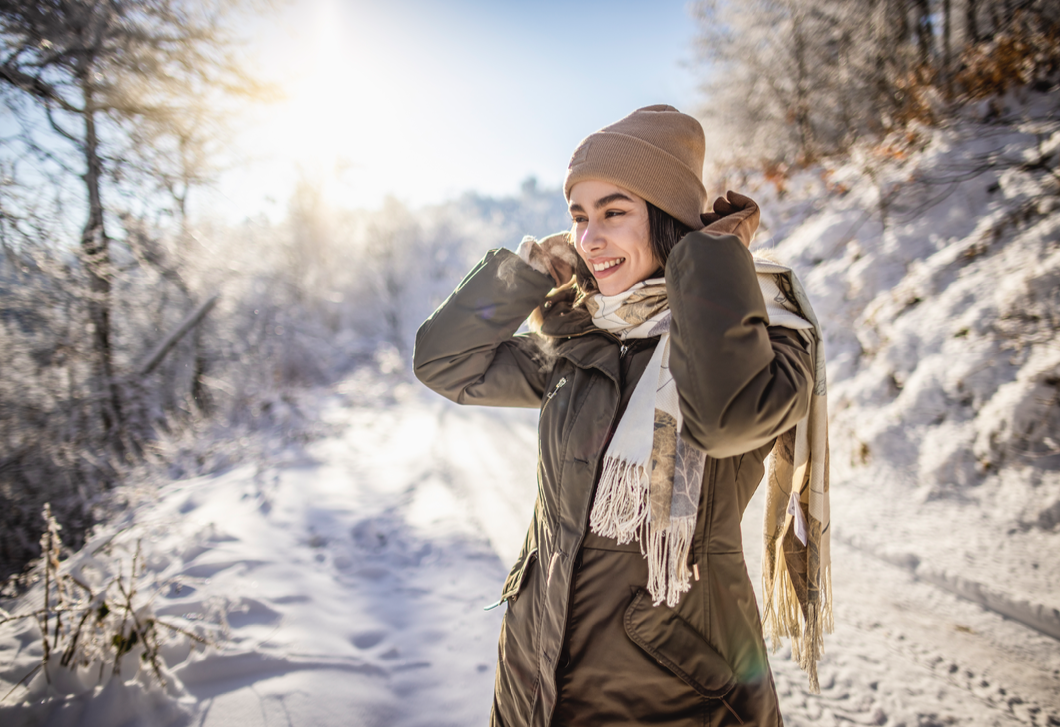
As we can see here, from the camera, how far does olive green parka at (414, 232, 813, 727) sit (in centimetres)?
Answer: 91

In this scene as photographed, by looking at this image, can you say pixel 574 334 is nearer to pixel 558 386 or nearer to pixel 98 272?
pixel 558 386

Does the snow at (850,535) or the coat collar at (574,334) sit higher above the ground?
the coat collar at (574,334)

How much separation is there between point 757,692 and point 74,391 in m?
5.68

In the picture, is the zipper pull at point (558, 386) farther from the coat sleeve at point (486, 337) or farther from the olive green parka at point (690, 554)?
the coat sleeve at point (486, 337)

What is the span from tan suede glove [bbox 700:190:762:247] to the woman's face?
21 cm

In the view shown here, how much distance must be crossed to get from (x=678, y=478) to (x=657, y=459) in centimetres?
7

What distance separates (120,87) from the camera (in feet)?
11.2

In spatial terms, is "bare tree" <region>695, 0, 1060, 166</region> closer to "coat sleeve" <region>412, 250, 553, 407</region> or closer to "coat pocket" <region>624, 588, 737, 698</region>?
"coat sleeve" <region>412, 250, 553, 407</region>

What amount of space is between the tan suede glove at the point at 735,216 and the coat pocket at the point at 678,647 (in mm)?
1009

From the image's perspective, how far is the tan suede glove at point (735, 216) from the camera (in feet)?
3.76

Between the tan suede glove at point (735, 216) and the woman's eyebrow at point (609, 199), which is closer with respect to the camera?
the tan suede glove at point (735, 216)

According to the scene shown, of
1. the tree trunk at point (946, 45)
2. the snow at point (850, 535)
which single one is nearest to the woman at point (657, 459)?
the snow at point (850, 535)

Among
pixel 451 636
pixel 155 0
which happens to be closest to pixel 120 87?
pixel 155 0

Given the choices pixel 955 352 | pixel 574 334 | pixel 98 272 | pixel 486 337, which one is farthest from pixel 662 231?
pixel 98 272
